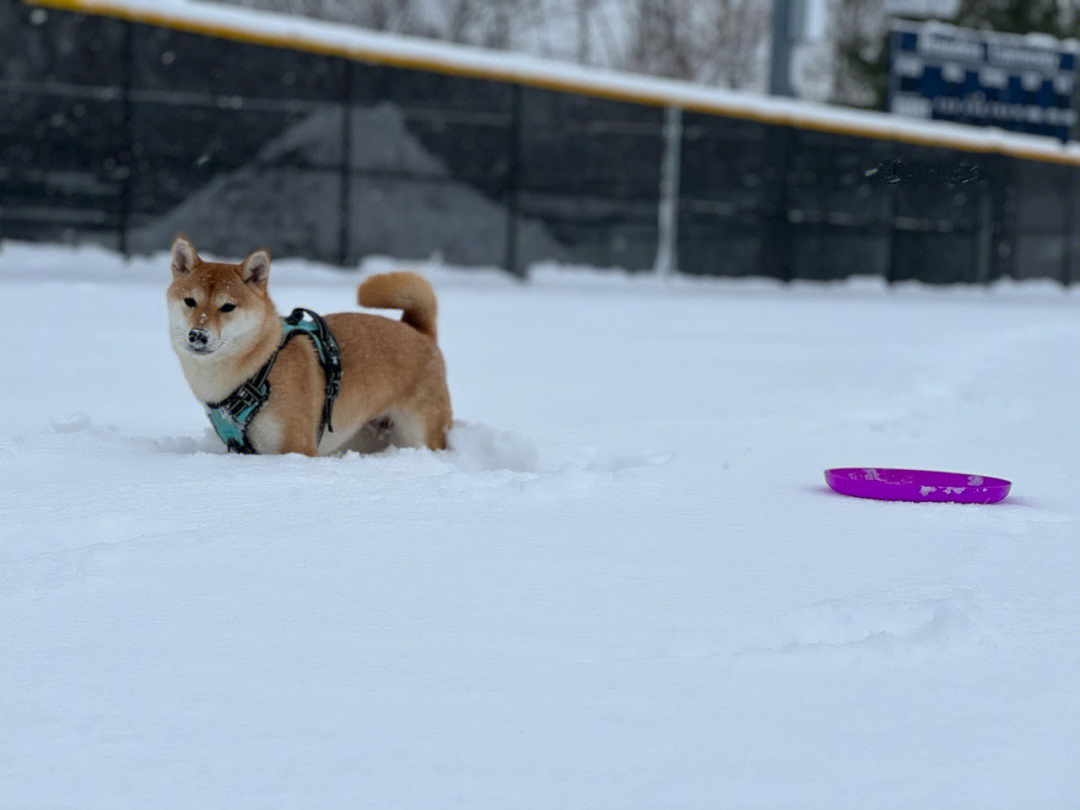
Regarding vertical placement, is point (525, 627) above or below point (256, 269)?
below

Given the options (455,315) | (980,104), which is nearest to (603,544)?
(455,315)

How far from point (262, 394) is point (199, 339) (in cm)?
28

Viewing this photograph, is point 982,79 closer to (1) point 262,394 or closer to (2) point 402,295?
(2) point 402,295

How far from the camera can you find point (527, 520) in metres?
3.15

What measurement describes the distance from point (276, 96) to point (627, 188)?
4651 mm

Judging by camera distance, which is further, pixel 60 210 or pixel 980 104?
pixel 980 104

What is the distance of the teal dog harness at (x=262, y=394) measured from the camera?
411 cm

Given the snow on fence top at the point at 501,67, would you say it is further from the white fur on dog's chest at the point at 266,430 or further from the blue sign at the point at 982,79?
the white fur on dog's chest at the point at 266,430

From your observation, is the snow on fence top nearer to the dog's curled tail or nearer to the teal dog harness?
the dog's curled tail

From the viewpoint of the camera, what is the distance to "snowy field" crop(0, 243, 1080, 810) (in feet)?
5.82

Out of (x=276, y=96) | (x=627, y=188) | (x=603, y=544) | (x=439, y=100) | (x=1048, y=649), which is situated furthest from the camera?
(x=627, y=188)

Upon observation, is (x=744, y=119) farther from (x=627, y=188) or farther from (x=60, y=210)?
(x=60, y=210)

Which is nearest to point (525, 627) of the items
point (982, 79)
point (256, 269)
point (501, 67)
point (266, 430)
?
point (266, 430)

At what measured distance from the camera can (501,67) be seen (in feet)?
47.3
